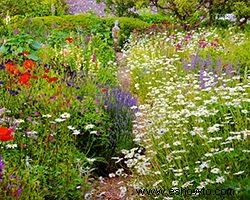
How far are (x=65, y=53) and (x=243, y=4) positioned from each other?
304 inches

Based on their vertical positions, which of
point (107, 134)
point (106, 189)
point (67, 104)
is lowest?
point (106, 189)

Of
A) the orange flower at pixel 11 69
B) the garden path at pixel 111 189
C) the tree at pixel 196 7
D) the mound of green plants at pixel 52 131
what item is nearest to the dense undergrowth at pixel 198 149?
the garden path at pixel 111 189

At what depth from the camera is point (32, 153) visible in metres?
3.97

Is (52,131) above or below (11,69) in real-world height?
below

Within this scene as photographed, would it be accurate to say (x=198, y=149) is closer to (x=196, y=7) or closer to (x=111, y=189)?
(x=111, y=189)

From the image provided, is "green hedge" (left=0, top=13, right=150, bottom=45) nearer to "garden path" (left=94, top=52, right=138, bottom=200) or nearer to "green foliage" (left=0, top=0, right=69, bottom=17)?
"green foliage" (left=0, top=0, right=69, bottom=17)

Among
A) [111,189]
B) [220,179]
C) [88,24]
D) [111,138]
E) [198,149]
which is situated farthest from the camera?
[88,24]

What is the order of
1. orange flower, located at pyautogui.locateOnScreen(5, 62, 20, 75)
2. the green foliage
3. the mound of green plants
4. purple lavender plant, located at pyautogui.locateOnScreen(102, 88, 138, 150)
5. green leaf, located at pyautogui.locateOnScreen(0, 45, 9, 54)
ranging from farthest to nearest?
the green foliage
green leaf, located at pyautogui.locateOnScreen(0, 45, 9, 54)
purple lavender plant, located at pyautogui.locateOnScreen(102, 88, 138, 150)
orange flower, located at pyautogui.locateOnScreen(5, 62, 20, 75)
the mound of green plants

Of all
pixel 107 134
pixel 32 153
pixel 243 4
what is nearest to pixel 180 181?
pixel 32 153

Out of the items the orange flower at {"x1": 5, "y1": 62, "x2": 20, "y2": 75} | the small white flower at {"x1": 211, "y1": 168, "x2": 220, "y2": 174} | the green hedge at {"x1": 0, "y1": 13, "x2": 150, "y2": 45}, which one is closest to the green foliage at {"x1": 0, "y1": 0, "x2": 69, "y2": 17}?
the green hedge at {"x1": 0, "y1": 13, "x2": 150, "y2": 45}

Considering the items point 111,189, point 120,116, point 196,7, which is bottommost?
point 111,189

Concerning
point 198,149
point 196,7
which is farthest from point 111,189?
point 196,7

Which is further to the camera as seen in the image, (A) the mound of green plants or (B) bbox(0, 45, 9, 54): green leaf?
(B) bbox(0, 45, 9, 54): green leaf

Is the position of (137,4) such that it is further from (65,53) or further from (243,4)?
(65,53)
